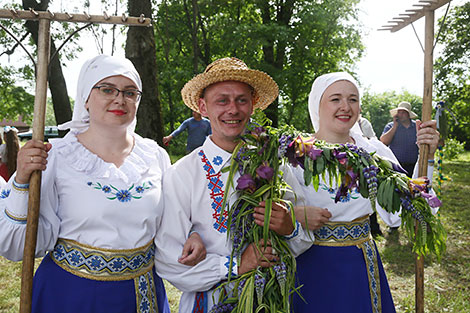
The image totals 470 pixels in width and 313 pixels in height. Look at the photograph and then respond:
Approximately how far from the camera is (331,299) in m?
2.12

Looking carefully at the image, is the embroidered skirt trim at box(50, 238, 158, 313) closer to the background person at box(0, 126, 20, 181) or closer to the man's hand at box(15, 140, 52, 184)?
the man's hand at box(15, 140, 52, 184)

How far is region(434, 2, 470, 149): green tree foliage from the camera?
1578 cm

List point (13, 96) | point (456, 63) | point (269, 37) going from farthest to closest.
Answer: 1. point (456, 63)
2. point (269, 37)
3. point (13, 96)

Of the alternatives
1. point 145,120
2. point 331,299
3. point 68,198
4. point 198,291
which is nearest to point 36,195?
point 68,198

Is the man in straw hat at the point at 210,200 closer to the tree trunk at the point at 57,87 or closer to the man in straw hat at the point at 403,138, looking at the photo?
the man in straw hat at the point at 403,138

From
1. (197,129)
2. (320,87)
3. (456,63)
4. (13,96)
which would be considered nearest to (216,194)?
(320,87)

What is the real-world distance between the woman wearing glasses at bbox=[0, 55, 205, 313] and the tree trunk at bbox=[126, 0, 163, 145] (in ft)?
13.6

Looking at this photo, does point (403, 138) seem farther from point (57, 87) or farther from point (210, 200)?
point (57, 87)

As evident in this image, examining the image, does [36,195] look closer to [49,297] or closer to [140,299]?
[49,297]

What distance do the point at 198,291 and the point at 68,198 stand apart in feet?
2.62

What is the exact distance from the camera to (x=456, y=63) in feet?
Result: 53.5

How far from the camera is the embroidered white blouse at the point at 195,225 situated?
1.86 metres

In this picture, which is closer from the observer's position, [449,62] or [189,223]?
[189,223]

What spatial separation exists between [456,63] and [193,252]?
1801 centimetres
